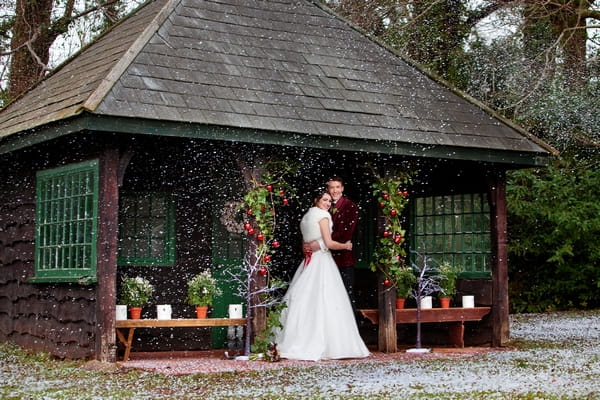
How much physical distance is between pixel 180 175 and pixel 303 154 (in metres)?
1.58

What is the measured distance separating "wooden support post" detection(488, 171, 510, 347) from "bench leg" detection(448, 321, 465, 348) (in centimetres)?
38

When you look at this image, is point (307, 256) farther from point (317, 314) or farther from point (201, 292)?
point (201, 292)

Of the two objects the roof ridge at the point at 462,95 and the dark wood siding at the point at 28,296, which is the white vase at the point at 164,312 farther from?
the roof ridge at the point at 462,95

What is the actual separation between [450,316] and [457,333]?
43cm

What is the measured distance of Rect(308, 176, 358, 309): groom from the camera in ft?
36.6

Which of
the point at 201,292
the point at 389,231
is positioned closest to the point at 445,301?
the point at 389,231

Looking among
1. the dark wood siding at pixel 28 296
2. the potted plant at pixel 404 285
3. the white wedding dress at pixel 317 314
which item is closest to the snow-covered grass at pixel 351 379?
the dark wood siding at pixel 28 296

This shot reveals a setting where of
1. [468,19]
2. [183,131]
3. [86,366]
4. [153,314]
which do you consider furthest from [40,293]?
[468,19]

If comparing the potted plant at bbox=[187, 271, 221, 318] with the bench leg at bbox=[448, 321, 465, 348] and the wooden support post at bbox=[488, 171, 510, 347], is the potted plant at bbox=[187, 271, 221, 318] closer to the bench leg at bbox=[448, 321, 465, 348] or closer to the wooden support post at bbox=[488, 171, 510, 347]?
the bench leg at bbox=[448, 321, 465, 348]

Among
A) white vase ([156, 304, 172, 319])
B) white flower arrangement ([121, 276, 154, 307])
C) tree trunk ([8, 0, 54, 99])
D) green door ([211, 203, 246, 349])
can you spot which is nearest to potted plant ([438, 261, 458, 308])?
green door ([211, 203, 246, 349])

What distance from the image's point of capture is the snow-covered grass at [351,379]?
7.95 m

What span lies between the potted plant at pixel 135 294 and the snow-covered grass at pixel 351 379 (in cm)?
100

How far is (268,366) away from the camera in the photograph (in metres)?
9.86

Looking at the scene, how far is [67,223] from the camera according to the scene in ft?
35.4
